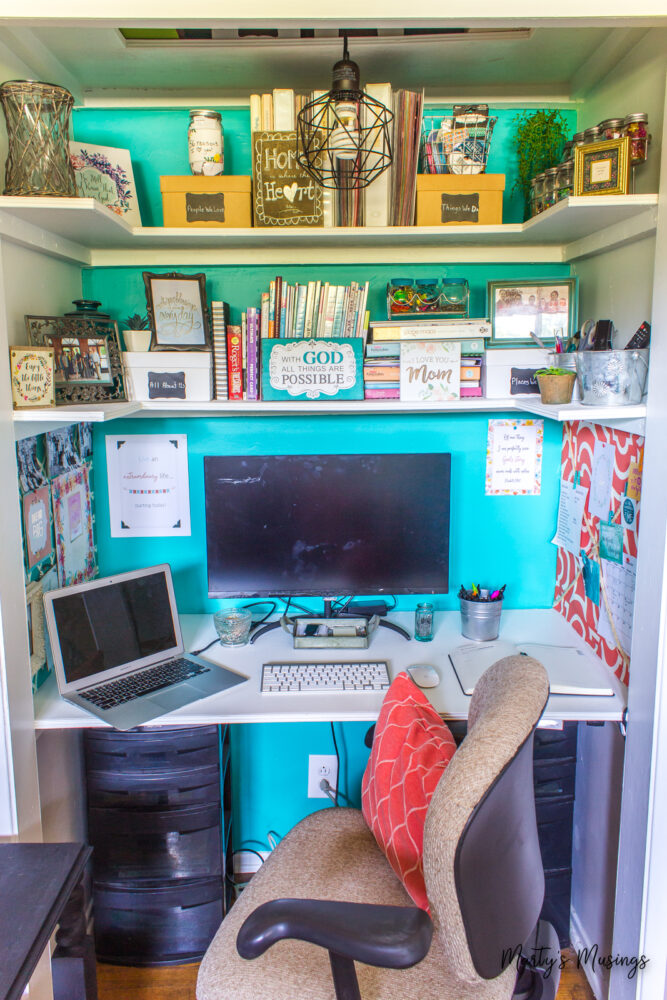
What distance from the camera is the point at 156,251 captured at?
201 cm

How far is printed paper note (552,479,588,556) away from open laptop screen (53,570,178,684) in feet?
3.83

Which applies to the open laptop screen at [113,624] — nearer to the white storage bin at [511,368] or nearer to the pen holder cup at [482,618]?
the pen holder cup at [482,618]

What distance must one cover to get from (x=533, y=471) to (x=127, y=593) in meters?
1.24

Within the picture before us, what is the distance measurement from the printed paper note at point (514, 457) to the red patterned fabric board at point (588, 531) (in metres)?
0.08

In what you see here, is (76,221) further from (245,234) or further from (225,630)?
(225,630)

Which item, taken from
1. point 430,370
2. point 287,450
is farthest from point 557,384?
point 287,450

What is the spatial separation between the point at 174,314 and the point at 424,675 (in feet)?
3.72

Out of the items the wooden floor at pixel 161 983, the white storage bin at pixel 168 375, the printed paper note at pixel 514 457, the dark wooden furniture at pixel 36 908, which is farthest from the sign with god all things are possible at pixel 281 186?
the wooden floor at pixel 161 983

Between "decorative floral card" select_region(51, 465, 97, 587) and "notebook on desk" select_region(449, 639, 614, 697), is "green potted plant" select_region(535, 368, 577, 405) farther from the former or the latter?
"decorative floral card" select_region(51, 465, 97, 587)

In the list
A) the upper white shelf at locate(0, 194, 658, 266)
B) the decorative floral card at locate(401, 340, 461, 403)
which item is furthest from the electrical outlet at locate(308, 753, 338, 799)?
the upper white shelf at locate(0, 194, 658, 266)

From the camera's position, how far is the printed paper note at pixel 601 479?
1.80 metres

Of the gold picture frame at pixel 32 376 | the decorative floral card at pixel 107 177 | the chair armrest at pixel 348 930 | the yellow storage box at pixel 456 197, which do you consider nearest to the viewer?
the chair armrest at pixel 348 930

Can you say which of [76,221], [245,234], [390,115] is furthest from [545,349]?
[76,221]

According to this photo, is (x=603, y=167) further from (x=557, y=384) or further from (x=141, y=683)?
(x=141, y=683)
